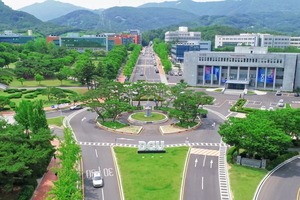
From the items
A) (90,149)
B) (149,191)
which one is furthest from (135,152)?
(149,191)

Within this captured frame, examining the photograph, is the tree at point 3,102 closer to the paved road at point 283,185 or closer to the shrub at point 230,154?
the shrub at point 230,154

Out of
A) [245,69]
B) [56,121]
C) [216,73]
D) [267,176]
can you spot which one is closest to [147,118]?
[56,121]

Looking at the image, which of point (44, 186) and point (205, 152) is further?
point (205, 152)

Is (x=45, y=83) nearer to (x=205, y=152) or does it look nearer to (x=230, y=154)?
(x=205, y=152)

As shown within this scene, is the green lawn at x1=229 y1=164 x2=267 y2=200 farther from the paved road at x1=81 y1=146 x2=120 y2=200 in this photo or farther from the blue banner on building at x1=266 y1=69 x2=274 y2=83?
the blue banner on building at x1=266 y1=69 x2=274 y2=83

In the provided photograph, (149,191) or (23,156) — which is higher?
(23,156)

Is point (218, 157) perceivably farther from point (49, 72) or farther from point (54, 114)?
point (49, 72)
